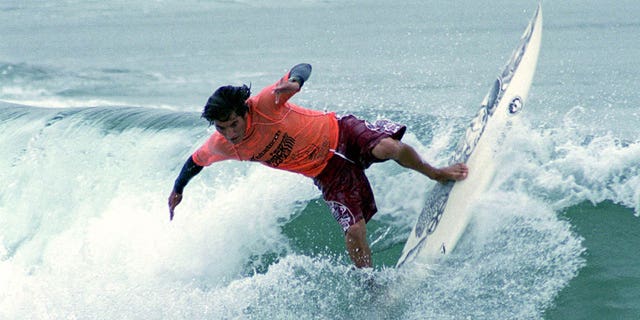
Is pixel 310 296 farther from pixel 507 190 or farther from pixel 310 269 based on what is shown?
pixel 507 190

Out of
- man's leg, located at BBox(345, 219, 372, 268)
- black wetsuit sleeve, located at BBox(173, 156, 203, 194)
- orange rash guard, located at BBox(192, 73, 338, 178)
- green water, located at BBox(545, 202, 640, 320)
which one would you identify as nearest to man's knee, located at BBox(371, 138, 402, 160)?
orange rash guard, located at BBox(192, 73, 338, 178)

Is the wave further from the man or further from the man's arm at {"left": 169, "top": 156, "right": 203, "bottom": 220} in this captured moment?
the man's arm at {"left": 169, "top": 156, "right": 203, "bottom": 220}

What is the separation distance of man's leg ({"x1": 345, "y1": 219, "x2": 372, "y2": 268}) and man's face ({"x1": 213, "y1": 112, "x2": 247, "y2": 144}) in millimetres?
840

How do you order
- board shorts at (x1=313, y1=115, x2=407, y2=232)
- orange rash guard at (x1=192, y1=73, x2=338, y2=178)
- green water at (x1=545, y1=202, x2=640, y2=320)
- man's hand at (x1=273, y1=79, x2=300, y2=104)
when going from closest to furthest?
man's hand at (x1=273, y1=79, x2=300, y2=104)
orange rash guard at (x1=192, y1=73, x2=338, y2=178)
green water at (x1=545, y1=202, x2=640, y2=320)
board shorts at (x1=313, y1=115, x2=407, y2=232)

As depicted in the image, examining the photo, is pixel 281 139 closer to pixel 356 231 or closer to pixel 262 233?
pixel 356 231

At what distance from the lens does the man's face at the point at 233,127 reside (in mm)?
4301

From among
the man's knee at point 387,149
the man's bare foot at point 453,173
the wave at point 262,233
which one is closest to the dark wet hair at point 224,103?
the man's knee at point 387,149

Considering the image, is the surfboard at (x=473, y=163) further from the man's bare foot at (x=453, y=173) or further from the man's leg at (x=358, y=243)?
the man's leg at (x=358, y=243)

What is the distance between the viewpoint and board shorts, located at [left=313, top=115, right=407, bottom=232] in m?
4.76

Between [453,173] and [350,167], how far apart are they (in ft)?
2.37

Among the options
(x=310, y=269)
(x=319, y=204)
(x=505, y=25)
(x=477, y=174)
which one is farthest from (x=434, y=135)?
(x=505, y=25)

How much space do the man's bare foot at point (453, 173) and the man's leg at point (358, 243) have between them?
2.18 ft

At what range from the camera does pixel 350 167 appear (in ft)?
15.8

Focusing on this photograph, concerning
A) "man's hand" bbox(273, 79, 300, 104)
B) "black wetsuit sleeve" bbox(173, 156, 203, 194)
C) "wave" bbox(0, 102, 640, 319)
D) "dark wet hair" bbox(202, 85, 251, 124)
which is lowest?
"wave" bbox(0, 102, 640, 319)
